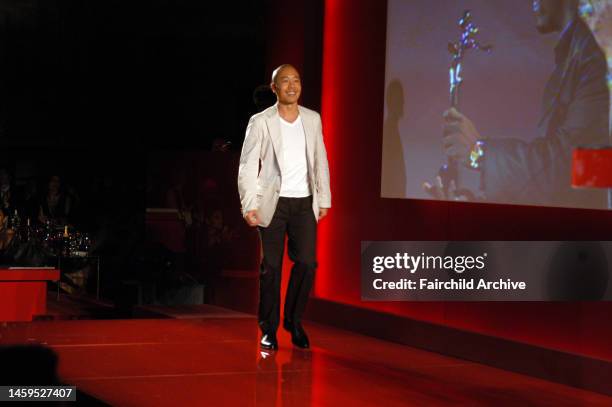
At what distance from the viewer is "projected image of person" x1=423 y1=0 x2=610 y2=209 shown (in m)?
4.14

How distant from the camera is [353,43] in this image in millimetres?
6223

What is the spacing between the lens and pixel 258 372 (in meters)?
4.36

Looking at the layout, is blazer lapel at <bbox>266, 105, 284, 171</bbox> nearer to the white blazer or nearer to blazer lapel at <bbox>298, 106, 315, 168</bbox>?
the white blazer

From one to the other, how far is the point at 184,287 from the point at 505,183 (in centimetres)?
297


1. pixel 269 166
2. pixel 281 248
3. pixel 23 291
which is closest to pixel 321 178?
pixel 269 166

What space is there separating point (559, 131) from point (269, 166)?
142cm

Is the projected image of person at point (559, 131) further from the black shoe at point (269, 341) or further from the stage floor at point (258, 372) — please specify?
the black shoe at point (269, 341)

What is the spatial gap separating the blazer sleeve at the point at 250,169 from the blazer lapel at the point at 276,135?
0.06m

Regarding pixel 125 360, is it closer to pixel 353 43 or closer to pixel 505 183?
pixel 505 183

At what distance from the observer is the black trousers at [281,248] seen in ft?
16.4

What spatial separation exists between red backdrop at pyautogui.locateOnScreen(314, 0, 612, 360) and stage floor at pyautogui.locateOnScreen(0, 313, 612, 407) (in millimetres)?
250

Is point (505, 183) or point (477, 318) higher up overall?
point (505, 183)

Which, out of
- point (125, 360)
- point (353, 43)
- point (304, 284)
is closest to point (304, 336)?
point (304, 284)

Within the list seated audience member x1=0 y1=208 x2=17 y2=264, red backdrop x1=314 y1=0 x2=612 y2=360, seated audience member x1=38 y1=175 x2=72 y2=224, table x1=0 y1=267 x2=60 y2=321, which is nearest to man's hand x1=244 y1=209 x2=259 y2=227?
red backdrop x1=314 y1=0 x2=612 y2=360
